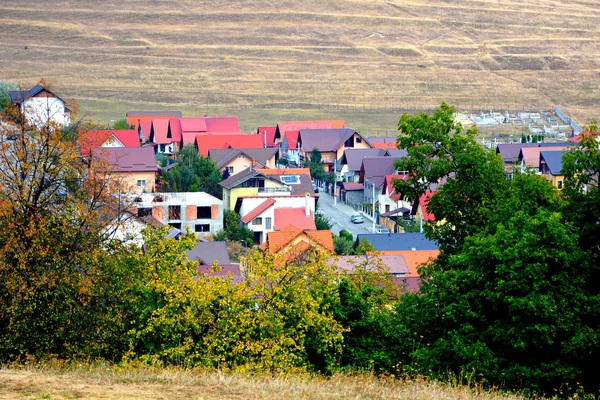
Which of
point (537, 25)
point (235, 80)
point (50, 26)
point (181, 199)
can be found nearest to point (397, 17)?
point (537, 25)

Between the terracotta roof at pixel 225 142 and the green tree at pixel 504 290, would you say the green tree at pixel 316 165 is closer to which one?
the terracotta roof at pixel 225 142

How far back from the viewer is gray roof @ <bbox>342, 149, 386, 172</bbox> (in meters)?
57.2

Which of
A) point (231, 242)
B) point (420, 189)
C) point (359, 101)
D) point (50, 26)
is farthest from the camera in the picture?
point (50, 26)

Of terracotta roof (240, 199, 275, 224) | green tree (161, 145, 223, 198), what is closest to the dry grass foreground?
terracotta roof (240, 199, 275, 224)

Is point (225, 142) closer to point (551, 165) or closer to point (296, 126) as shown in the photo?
point (296, 126)

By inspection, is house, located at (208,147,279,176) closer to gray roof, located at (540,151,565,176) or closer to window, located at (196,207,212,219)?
window, located at (196,207,212,219)

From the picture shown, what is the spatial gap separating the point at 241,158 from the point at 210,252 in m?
24.9

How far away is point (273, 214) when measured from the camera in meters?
41.1

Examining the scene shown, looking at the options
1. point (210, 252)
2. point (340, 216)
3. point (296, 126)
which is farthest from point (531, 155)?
point (210, 252)

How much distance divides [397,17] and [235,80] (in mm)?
36656

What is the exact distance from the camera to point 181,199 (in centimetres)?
4044

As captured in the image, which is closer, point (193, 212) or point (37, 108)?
point (37, 108)

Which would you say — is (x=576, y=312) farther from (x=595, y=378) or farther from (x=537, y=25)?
(x=537, y=25)

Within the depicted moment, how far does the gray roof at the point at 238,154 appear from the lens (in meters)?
54.5
